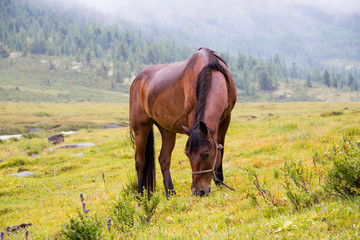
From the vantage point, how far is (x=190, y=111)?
7.05 m

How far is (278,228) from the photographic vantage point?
3.76 m

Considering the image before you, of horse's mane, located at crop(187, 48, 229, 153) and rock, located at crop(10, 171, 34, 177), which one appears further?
rock, located at crop(10, 171, 34, 177)

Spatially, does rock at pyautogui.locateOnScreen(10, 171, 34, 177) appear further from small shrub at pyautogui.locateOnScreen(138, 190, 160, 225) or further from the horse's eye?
the horse's eye

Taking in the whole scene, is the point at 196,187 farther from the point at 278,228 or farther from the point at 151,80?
Answer: the point at 151,80

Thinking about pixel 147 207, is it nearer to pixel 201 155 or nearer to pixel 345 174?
pixel 201 155

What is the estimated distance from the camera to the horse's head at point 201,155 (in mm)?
6004

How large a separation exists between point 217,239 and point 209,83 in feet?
11.9

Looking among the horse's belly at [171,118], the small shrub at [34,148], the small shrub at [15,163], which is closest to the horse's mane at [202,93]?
the horse's belly at [171,118]

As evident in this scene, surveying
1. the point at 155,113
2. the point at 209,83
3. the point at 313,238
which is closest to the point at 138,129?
the point at 155,113

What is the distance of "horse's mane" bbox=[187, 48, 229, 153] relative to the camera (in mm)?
6000

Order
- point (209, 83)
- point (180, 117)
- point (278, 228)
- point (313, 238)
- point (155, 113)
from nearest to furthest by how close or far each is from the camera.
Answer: point (313, 238) → point (278, 228) → point (209, 83) → point (180, 117) → point (155, 113)

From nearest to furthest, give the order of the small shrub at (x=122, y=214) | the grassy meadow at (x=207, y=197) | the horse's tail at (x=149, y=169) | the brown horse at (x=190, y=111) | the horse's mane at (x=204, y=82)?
the grassy meadow at (x=207, y=197) → the small shrub at (x=122, y=214) → the brown horse at (x=190, y=111) → the horse's mane at (x=204, y=82) → the horse's tail at (x=149, y=169)

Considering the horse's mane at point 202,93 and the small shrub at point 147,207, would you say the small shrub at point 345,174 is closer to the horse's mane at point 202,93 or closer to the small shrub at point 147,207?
the horse's mane at point 202,93

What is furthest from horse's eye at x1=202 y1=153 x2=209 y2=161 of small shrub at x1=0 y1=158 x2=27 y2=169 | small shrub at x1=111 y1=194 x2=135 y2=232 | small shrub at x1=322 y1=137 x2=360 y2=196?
small shrub at x1=0 y1=158 x2=27 y2=169
